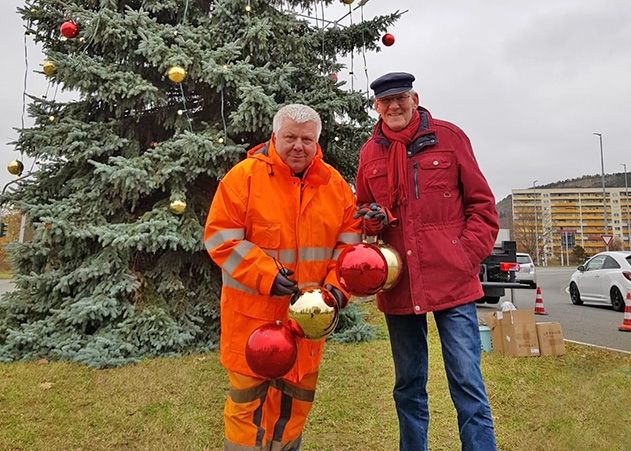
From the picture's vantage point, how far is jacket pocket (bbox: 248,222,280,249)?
223 centimetres

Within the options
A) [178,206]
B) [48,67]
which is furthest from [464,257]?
[48,67]

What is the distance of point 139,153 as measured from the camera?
223 inches

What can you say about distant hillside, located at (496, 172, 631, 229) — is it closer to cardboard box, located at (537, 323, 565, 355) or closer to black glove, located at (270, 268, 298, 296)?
cardboard box, located at (537, 323, 565, 355)

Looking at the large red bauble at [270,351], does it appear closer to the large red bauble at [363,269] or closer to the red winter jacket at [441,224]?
the large red bauble at [363,269]

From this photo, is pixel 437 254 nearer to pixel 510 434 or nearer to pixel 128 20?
pixel 510 434

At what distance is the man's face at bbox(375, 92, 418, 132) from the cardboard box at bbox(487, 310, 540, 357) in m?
4.23

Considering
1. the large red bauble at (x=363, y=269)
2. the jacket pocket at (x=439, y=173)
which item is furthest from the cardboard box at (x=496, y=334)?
the large red bauble at (x=363, y=269)

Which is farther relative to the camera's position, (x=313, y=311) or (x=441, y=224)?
(x=441, y=224)

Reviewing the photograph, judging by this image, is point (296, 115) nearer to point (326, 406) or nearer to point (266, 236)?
point (266, 236)

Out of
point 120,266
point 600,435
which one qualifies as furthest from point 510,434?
point 120,266

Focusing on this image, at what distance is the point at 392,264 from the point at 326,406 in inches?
88.9

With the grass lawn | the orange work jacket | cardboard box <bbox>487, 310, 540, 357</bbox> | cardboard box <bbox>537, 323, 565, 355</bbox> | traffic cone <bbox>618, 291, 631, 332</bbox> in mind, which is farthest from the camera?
traffic cone <bbox>618, 291, 631, 332</bbox>

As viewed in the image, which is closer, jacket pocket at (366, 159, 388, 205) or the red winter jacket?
the red winter jacket

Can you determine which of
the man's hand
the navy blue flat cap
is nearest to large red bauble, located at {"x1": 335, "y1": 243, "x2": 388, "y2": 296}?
the man's hand
